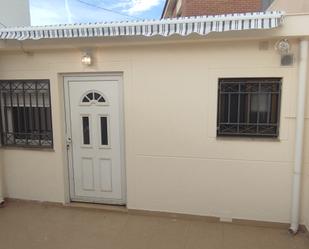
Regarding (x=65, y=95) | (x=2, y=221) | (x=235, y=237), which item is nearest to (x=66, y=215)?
(x=2, y=221)

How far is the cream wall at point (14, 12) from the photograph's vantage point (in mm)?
6254

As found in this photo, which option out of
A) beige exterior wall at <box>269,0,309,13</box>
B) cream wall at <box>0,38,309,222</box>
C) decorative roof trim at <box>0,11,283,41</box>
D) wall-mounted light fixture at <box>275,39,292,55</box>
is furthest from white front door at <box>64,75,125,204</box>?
beige exterior wall at <box>269,0,309,13</box>

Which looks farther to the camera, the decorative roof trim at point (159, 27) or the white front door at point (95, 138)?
the white front door at point (95, 138)

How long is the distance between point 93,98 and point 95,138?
70cm

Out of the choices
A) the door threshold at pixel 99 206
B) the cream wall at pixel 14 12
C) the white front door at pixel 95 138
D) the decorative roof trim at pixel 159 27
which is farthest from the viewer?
the cream wall at pixel 14 12

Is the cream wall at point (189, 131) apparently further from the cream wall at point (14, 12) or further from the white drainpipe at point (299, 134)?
the cream wall at point (14, 12)

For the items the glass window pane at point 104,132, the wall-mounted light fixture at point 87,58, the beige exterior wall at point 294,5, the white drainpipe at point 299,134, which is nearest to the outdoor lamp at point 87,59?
the wall-mounted light fixture at point 87,58

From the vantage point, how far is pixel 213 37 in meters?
3.81

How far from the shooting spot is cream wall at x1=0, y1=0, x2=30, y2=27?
246 inches

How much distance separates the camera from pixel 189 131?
4258 millimetres

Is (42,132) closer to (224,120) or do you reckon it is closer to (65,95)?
(65,95)

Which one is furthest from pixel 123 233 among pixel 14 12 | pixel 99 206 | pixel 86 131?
pixel 14 12

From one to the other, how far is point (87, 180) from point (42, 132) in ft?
3.93

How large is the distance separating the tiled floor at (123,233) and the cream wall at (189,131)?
0.89ft
